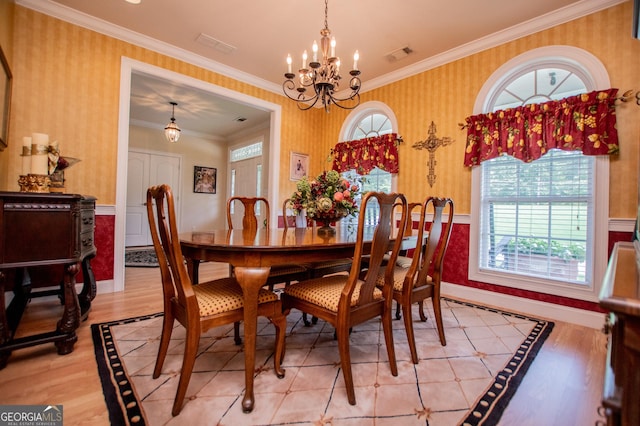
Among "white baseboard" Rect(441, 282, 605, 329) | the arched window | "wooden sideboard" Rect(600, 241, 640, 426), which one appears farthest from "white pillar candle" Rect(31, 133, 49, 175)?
"white baseboard" Rect(441, 282, 605, 329)

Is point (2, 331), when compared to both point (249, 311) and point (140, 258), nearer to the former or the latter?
point (249, 311)

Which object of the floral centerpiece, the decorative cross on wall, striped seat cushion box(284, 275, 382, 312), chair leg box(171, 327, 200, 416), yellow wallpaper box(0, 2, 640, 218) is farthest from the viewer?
the decorative cross on wall

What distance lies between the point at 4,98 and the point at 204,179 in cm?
480

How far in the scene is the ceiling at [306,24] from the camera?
2.61 metres

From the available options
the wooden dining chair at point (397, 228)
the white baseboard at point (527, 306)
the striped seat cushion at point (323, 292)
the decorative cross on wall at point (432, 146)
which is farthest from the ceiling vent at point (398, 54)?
the striped seat cushion at point (323, 292)

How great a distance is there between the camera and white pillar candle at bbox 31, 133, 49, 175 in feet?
5.79

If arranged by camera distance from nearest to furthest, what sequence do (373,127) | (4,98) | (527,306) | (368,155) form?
(4,98), (527,306), (368,155), (373,127)

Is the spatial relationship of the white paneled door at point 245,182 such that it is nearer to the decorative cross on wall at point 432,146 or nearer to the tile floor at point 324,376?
the decorative cross on wall at point 432,146

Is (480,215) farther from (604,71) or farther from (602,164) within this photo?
(604,71)

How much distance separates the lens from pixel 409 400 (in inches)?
54.7

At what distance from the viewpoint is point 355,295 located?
153 cm

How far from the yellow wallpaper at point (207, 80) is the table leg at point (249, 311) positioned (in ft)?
8.54

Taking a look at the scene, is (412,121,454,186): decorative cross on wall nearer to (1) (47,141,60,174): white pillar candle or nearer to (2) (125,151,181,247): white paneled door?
(1) (47,141,60,174): white pillar candle

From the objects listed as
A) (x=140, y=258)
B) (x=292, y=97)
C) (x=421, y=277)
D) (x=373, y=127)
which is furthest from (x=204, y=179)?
(x=421, y=277)
